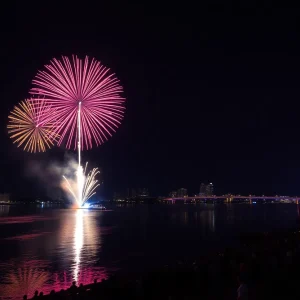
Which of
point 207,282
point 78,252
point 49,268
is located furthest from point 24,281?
point 78,252

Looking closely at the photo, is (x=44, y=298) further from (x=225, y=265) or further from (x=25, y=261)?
(x=25, y=261)

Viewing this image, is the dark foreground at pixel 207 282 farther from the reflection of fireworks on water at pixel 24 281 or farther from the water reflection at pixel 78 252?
the water reflection at pixel 78 252

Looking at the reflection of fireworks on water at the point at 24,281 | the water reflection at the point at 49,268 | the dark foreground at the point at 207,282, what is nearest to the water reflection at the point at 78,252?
the water reflection at the point at 49,268

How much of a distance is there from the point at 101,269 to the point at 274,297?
13640mm

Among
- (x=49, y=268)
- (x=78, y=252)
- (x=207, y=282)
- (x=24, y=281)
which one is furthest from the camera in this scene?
(x=78, y=252)

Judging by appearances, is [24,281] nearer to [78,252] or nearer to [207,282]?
[207,282]

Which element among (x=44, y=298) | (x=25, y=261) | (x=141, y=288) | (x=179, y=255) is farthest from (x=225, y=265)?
(x=25, y=261)

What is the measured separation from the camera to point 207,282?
616 inches

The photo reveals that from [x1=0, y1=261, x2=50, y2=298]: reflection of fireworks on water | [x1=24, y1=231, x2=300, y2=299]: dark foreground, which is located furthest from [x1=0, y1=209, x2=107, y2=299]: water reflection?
[x1=24, y1=231, x2=300, y2=299]: dark foreground

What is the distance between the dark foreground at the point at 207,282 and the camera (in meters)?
13.0

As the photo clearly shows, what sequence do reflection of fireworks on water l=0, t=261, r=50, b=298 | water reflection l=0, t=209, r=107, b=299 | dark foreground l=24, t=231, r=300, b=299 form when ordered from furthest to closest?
water reflection l=0, t=209, r=107, b=299
reflection of fireworks on water l=0, t=261, r=50, b=298
dark foreground l=24, t=231, r=300, b=299

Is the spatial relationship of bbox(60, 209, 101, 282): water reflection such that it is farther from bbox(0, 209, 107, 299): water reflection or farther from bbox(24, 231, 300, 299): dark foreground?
bbox(24, 231, 300, 299): dark foreground

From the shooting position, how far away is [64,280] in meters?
21.4

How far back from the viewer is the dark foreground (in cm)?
1304
